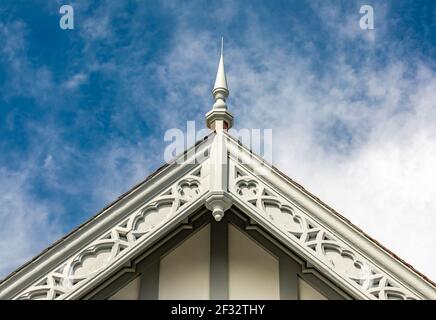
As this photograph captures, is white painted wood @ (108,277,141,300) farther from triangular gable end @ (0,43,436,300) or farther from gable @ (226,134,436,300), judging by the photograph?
gable @ (226,134,436,300)

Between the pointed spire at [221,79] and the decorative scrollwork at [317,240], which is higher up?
the pointed spire at [221,79]

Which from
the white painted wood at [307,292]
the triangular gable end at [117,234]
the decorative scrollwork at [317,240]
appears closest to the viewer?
the decorative scrollwork at [317,240]

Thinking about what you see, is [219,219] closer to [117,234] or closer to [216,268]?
[216,268]

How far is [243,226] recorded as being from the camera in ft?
36.5

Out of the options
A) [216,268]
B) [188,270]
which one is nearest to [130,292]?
[188,270]

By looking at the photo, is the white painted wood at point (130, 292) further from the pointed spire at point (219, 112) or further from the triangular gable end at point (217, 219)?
the pointed spire at point (219, 112)

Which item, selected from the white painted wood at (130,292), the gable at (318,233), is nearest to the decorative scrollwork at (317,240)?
the gable at (318,233)

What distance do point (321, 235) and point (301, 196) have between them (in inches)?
23.6

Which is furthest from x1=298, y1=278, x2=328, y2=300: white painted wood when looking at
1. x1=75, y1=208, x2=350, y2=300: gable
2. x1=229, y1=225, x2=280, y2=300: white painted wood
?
x1=229, y1=225, x2=280, y2=300: white painted wood

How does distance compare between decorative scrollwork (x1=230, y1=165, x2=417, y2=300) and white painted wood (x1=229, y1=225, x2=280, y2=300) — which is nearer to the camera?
decorative scrollwork (x1=230, y1=165, x2=417, y2=300)

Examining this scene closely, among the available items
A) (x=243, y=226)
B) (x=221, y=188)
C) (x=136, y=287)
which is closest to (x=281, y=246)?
(x=243, y=226)

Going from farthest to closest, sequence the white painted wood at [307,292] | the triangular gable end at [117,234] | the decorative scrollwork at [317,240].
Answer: the white painted wood at [307,292], the triangular gable end at [117,234], the decorative scrollwork at [317,240]
